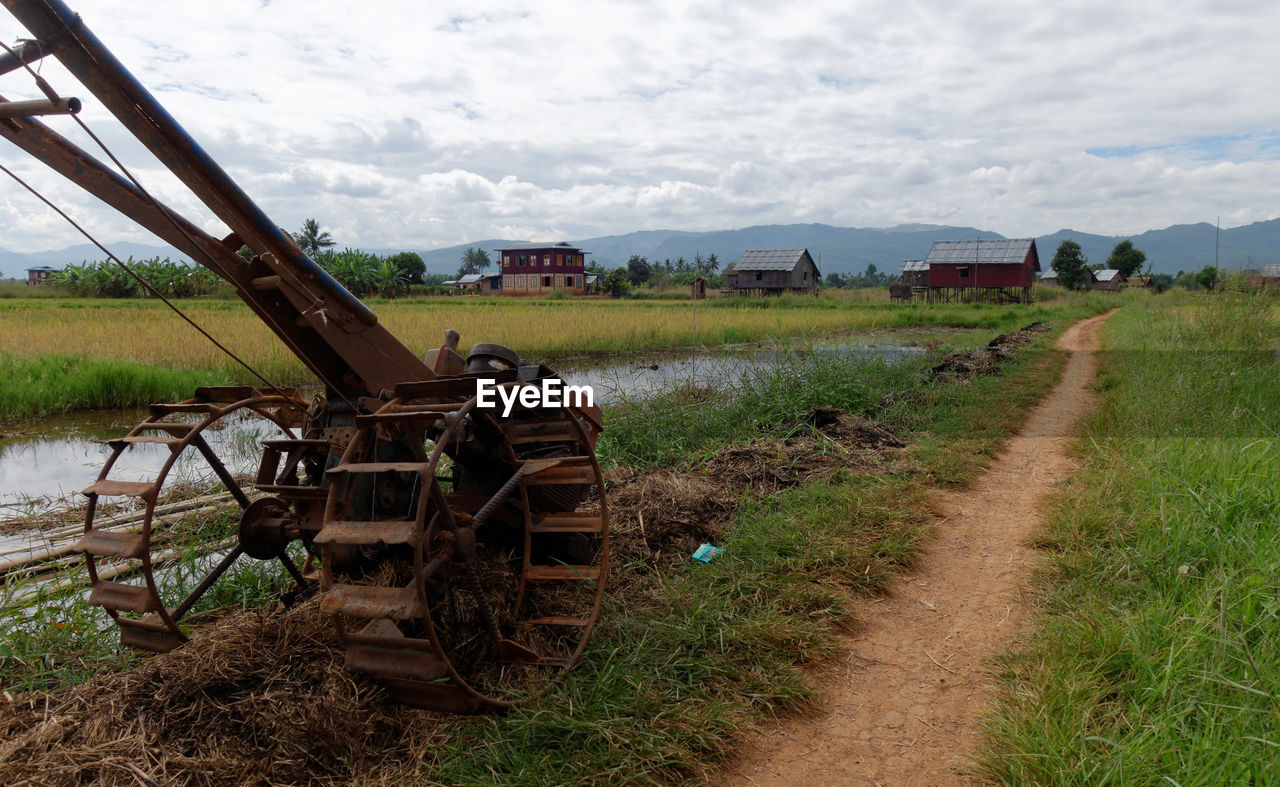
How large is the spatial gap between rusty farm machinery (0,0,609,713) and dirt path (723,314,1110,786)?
1.01 meters

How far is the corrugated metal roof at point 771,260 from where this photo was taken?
4625 cm

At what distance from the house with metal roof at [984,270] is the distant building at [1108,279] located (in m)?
23.6

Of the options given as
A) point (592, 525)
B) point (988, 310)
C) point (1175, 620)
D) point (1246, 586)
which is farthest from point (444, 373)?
point (988, 310)

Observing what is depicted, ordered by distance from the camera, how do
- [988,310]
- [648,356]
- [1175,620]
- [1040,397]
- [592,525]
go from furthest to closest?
[988,310], [648,356], [1040,397], [592,525], [1175,620]

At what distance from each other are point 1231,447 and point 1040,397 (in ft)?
16.3

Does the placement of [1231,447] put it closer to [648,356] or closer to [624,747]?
[624,747]

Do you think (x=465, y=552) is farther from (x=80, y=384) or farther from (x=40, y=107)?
(x=80, y=384)

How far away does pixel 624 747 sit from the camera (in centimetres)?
263

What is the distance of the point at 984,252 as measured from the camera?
1647 inches

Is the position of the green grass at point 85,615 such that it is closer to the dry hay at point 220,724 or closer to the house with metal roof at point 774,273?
the dry hay at point 220,724

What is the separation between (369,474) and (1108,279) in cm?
7894

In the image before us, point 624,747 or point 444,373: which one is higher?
point 444,373

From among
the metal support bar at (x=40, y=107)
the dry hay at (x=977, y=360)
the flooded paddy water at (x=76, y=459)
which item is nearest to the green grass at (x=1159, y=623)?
the metal support bar at (x=40, y=107)

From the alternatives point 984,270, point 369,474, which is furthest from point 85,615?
point 984,270
